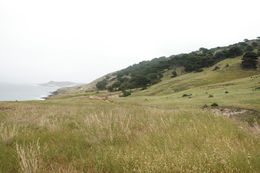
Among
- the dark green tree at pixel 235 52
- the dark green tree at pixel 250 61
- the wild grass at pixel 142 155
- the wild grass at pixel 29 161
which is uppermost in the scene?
the dark green tree at pixel 235 52

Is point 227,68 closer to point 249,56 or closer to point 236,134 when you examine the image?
point 249,56

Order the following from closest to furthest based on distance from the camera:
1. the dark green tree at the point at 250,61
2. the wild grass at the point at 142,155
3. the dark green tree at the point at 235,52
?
the wild grass at the point at 142,155, the dark green tree at the point at 250,61, the dark green tree at the point at 235,52

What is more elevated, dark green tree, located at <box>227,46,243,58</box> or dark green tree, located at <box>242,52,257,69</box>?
dark green tree, located at <box>227,46,243,58</box>

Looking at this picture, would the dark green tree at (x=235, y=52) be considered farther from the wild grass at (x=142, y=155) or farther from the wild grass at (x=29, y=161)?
the wild grass at (x=29, y=161)

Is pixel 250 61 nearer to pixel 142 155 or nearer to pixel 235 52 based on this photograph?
pixel 235 52

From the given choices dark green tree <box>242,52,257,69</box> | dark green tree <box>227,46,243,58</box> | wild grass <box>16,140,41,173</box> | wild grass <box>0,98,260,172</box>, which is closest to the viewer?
wild grass <box>0,98,260,172</box>

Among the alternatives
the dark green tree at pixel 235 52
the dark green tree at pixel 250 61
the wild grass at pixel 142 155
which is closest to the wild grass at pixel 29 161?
the wild grass at pixel 142 155

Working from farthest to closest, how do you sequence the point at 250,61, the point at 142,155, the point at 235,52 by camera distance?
the point at 235,52, the point at 250,61, the point at 142,155

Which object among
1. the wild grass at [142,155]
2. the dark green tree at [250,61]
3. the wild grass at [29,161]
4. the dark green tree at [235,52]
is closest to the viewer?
the wild grass at [142,155]

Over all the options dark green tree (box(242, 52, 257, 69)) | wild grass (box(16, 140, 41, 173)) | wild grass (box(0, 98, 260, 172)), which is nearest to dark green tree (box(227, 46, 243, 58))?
dark green tree (box(242, 52, 257, 69))

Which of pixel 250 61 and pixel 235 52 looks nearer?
pixel 250 61

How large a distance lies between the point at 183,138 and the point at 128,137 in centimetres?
146

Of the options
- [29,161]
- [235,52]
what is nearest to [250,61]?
[235,52]

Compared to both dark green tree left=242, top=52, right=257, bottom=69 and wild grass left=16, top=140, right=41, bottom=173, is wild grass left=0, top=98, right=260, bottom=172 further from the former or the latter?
dark green tree left=242, top=52, right=257, bottom=69
